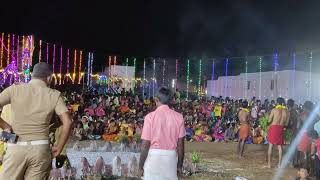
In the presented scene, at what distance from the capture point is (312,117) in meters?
9.93

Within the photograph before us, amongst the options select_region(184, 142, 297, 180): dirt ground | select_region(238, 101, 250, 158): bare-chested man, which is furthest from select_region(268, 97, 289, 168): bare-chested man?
select_region(238, 101, 250, 158): bare-chested man

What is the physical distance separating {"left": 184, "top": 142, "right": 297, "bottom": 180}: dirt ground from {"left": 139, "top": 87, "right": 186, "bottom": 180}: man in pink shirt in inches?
168

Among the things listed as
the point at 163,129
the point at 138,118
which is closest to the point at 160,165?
the point at 163,129

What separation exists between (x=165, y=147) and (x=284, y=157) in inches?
304

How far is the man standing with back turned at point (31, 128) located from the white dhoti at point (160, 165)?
3.60ft

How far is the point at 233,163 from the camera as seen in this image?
11.5m

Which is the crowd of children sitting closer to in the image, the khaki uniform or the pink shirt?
the pink shirt

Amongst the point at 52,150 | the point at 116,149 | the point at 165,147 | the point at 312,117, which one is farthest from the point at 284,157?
the point at 52,150

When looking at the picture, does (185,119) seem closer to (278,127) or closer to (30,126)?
(278,127)

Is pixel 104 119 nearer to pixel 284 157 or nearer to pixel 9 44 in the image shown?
pixel 284 157

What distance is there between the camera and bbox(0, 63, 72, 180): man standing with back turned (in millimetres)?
4270

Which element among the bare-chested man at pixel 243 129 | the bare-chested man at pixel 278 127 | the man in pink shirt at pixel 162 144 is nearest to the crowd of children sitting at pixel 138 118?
the bare-chested man at pixel 243 129

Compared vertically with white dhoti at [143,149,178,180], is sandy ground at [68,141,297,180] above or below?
below

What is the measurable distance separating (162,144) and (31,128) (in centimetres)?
A: 147
